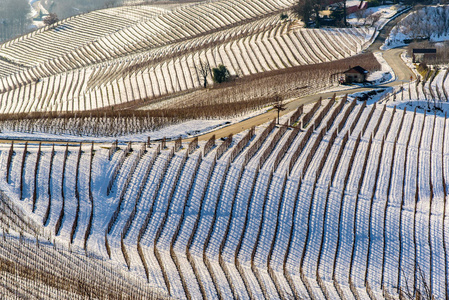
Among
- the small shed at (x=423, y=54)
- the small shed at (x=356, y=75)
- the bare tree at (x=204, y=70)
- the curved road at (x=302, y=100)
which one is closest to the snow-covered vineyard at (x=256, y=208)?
the curved road at (x=302, y=100)

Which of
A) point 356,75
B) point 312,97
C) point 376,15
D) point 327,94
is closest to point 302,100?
point 312,97

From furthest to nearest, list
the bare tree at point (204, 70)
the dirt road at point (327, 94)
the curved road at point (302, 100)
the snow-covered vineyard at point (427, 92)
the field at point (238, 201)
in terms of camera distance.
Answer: the bare tree at point (204, 70)
the snow-covered vineyard at point (427, 92)
the dirt road at point (327, 94)
the curved road at point (302, 100)
the field at point (238, 201)

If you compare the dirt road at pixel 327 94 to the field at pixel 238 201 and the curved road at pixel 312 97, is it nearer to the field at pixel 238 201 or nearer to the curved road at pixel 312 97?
the curved road at pixel 312 97

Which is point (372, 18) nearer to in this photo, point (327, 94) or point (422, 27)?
point (422, 27)

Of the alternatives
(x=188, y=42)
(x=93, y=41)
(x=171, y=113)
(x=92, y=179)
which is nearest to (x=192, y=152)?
(x=92, y=179)

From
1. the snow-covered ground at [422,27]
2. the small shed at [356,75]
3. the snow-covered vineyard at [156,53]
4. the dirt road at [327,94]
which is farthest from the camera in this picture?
the snow-covered ground at [422,27]

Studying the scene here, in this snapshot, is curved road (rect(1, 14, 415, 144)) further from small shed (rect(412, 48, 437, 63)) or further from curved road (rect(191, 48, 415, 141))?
small shed (rect(412, 48, 437, 63))

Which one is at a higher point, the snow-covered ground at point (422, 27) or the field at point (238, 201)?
the snow-covered ground at point (422, 27)
